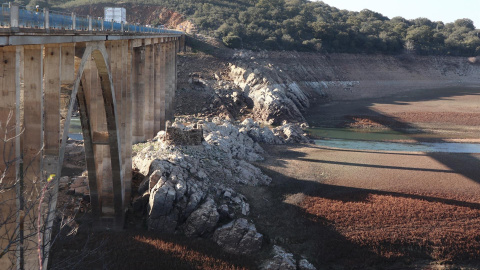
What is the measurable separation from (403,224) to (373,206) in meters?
2.46

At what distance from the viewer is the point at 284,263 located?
1872cm

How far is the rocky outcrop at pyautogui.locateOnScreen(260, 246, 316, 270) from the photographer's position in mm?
18594

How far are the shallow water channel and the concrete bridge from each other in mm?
23855

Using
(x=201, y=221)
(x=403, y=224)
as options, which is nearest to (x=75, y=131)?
(x=201, y=221)

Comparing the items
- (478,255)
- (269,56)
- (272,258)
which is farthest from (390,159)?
(269,56)

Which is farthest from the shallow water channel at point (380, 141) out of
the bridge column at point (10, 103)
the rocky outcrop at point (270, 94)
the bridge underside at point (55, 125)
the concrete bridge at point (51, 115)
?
the bridge column at point (10, 103)

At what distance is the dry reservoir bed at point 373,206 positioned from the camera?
20250mm

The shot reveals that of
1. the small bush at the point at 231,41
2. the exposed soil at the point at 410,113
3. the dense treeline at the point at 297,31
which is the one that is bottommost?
the exposed soil at the point at 410,113

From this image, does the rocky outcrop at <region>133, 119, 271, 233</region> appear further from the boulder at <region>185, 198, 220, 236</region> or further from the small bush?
the small bush

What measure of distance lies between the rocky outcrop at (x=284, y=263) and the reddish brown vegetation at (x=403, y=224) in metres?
3.07

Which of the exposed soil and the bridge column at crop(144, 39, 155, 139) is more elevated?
the bridge column at crop(144, 39, 155, 139)

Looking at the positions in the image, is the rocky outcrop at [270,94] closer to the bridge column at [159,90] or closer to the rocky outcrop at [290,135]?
the rocky outcrop at [290,135]

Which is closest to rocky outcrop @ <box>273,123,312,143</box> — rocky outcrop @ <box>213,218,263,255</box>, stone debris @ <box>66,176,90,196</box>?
stone debris @ <box>66,176,90,196</box>

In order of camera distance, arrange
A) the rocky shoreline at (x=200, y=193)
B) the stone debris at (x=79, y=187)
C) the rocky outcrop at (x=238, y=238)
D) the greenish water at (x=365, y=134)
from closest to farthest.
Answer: the rocky outcrop at (x=238, y=238)
the rocky shoreline at (x=200, y=193)
the stone debris at (x=79, y=187)
the greenish water at (x=365, y=134)
